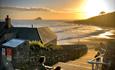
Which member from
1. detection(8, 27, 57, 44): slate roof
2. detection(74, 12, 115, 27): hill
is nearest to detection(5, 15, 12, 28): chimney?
detection(8, 27, 57, 44): slate roof

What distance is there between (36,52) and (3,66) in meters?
0.55

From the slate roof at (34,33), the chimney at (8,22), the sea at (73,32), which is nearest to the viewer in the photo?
the sea at (73,32)

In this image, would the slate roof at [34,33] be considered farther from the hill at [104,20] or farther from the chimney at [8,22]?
the hill at [104,20]

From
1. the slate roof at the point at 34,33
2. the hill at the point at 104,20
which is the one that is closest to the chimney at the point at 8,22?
the slate roof at the point at 34,33

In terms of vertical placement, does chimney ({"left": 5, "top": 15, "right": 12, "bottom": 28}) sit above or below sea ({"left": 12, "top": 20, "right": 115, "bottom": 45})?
above

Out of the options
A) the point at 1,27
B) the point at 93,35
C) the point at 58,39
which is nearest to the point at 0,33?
the point at 1,27

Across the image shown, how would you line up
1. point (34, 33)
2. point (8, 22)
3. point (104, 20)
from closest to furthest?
point (104, 20) → point (8, 22) → point (34, 33)

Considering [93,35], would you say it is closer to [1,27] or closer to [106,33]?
[106,33]

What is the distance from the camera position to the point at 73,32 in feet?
14.6

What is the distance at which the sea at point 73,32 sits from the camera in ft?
14.0

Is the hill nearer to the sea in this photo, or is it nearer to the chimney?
the sea

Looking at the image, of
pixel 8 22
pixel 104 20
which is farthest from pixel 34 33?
pixel 104 20

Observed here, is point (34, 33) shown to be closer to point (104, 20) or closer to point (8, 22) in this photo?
point (8, 22)

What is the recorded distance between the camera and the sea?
14.0ft
